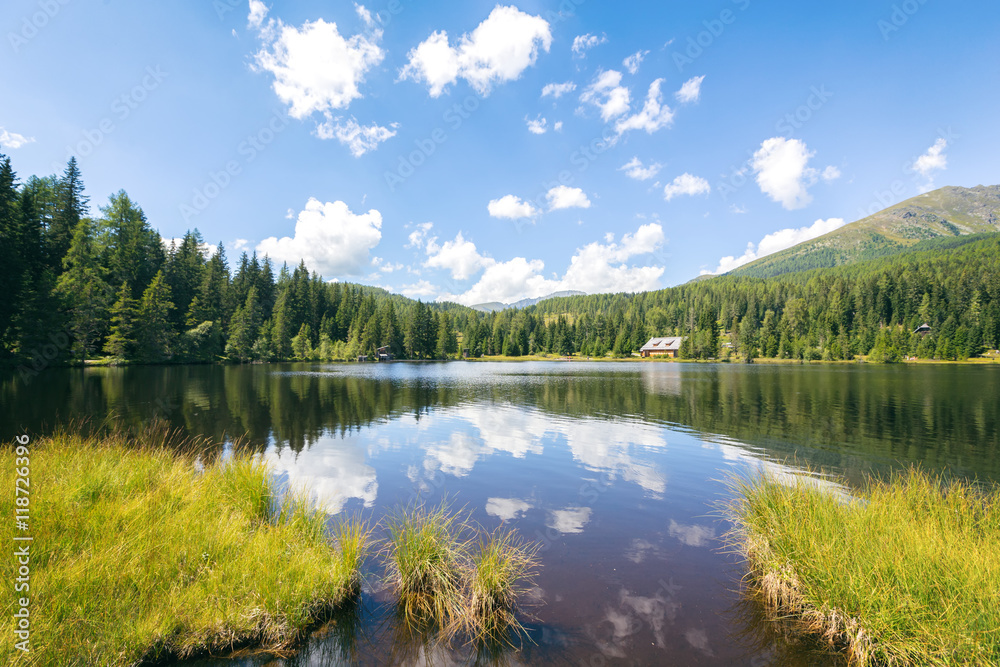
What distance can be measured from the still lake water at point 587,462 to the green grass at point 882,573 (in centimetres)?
71

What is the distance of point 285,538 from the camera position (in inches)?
276

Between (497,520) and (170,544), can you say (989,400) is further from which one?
(170,544)

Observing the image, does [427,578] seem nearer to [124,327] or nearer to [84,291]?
[84,291]

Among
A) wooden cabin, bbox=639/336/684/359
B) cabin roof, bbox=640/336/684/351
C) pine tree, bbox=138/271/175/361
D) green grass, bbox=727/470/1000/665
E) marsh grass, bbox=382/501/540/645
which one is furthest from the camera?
cabin roof, bbox=640/336/684/351

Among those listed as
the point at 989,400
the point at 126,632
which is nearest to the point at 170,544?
the point at 126,632

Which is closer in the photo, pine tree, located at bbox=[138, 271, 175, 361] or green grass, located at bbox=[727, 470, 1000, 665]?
green grass, located at bbox=[727, 470, 1000, 665]

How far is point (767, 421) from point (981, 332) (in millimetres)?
133036

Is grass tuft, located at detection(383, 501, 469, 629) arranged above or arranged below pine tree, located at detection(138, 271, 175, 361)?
below

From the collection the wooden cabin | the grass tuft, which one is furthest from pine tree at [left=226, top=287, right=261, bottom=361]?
the wooden cabin

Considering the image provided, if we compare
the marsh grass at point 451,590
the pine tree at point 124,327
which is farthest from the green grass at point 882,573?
the pine tree at point 124,327

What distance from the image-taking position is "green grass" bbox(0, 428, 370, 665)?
15.5ft

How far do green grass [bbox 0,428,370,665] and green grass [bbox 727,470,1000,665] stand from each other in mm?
7434

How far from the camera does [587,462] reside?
53.6 feet

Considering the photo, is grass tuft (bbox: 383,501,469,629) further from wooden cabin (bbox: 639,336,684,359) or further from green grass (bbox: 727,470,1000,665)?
Result: wooden cabin (bbox: 639,336,684,359)
